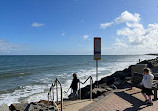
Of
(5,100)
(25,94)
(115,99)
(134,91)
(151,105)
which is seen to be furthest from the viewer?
(25,94)

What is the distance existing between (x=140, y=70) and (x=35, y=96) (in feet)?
30.1

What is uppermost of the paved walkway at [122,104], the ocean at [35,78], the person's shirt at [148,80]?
the person's shirt at [148,80]

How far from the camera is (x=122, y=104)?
5.29m

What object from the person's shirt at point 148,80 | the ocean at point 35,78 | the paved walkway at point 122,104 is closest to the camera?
the paved walkway at point 122,104

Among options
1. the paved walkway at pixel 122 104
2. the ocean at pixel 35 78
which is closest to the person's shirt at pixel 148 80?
the paved walkway at pixel 122 104

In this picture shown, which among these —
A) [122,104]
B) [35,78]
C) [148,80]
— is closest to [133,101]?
[122,104]

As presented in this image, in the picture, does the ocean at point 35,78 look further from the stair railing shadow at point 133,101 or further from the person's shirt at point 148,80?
the person's shirt at point 148,80

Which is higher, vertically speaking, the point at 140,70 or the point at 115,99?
the point at 140,70

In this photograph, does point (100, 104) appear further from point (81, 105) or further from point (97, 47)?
point (97, 47)

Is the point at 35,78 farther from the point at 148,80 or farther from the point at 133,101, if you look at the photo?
the point at 148,80

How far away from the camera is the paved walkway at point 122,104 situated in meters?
4.91

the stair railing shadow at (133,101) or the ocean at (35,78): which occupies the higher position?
the stair railing shadow at (133,101)

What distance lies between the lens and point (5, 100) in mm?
11758

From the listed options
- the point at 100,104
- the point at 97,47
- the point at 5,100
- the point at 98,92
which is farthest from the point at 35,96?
the point at 100,104
